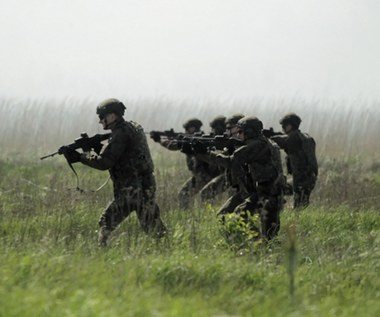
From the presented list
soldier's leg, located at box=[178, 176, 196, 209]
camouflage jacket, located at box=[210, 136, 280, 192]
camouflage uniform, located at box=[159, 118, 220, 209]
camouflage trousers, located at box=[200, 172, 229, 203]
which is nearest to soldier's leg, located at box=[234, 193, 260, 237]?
camouflage jacket, located at box=[210, 136, 280, 192]

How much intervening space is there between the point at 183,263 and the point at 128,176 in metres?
2.02

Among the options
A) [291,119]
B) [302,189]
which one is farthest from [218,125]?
[302,189]

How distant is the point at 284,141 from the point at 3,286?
256 inches

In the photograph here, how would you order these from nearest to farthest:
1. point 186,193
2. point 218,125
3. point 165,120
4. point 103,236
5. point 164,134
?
point 103,236, point 164,134, point 186,193, point 218,125, point 165,120

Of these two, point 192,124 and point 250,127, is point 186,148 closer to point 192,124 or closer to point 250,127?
point 250,127

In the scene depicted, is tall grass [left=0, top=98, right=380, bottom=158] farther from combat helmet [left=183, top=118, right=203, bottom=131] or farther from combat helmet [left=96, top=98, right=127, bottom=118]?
combat helmet [left=96, top=98, right=127, bottom=118]

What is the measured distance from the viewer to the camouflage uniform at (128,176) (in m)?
7.77

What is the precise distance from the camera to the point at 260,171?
8.25 m

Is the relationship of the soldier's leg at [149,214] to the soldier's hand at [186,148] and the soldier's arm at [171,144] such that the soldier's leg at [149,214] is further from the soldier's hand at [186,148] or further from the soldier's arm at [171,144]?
the soldier's arm at [171,144]

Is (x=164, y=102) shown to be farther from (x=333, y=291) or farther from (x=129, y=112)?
(x=333, y=291)

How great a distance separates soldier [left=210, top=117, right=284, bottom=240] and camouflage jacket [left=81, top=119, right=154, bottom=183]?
3.03ft

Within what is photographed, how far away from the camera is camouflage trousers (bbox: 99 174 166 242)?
7.73 m

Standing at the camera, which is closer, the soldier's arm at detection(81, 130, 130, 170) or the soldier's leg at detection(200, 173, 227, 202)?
the soldier's arm at detection(81, 130, 130, 170)

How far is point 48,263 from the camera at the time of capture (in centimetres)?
577
